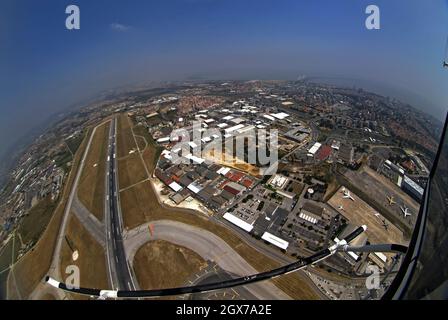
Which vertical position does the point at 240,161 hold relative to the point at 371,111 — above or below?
below

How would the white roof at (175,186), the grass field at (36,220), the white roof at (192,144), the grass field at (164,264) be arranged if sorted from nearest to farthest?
the grass field at (164,264), the grass field at (36,220), the white roof at (175,186), the white roof at (192,144)

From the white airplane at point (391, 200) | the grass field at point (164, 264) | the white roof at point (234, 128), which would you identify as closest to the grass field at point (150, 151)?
the grass field at point (164, 264)

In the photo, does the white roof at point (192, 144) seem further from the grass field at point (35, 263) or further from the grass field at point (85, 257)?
the grass field at point (35, 263)

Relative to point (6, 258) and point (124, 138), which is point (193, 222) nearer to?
point (6, 258)

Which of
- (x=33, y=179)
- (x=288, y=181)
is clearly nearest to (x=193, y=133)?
(x=288, y=181)

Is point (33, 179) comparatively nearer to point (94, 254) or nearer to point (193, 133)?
point (94, 254)

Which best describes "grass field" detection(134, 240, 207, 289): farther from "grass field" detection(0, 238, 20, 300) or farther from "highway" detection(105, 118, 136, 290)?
"grass field" detection(0, 238, 20, 300)

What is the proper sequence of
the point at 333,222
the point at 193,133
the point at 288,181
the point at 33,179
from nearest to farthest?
1. the point at 333,222
2. the point at 288,181
3. the point at 33,179
4. the point at 193,133
